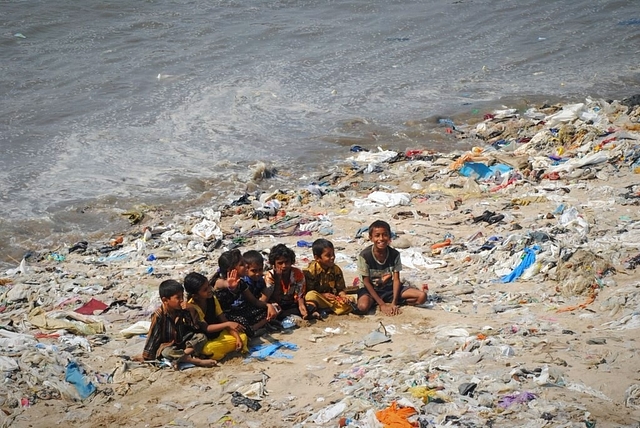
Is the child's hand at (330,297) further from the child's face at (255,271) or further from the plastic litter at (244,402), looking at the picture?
the plastic litter at (244,402)

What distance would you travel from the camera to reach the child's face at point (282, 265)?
6340 millimetres

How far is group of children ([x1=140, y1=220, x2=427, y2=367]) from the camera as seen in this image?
18.4 ft

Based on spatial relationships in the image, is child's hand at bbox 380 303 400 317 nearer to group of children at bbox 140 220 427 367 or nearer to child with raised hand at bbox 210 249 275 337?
group of children at bbox 140 220 427 367

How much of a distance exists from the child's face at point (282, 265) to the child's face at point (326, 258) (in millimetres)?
314

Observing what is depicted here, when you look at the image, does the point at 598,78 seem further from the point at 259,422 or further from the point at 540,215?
the point at 259,422

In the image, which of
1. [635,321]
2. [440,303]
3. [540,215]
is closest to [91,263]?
[440,303]

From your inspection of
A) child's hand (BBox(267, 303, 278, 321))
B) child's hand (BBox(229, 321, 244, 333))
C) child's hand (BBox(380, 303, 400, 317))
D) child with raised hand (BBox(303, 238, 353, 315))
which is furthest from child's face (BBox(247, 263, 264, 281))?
child's hand (BBox(380, 303, 400, 317))

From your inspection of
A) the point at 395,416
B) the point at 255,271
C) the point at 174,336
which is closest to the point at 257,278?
the point at 255,271

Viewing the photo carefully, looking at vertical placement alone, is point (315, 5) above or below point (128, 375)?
above

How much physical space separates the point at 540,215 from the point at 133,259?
4675mm

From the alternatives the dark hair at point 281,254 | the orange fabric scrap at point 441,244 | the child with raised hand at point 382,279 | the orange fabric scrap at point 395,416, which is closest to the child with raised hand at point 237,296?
the dark hair at point 281,254

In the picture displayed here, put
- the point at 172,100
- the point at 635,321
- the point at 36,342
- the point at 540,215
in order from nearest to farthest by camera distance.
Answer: the point at 635,321 < the point at 36,342 < the point at 540,215 < the point at 172,100

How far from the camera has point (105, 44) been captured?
2069cm

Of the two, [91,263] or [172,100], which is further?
[172,100]
